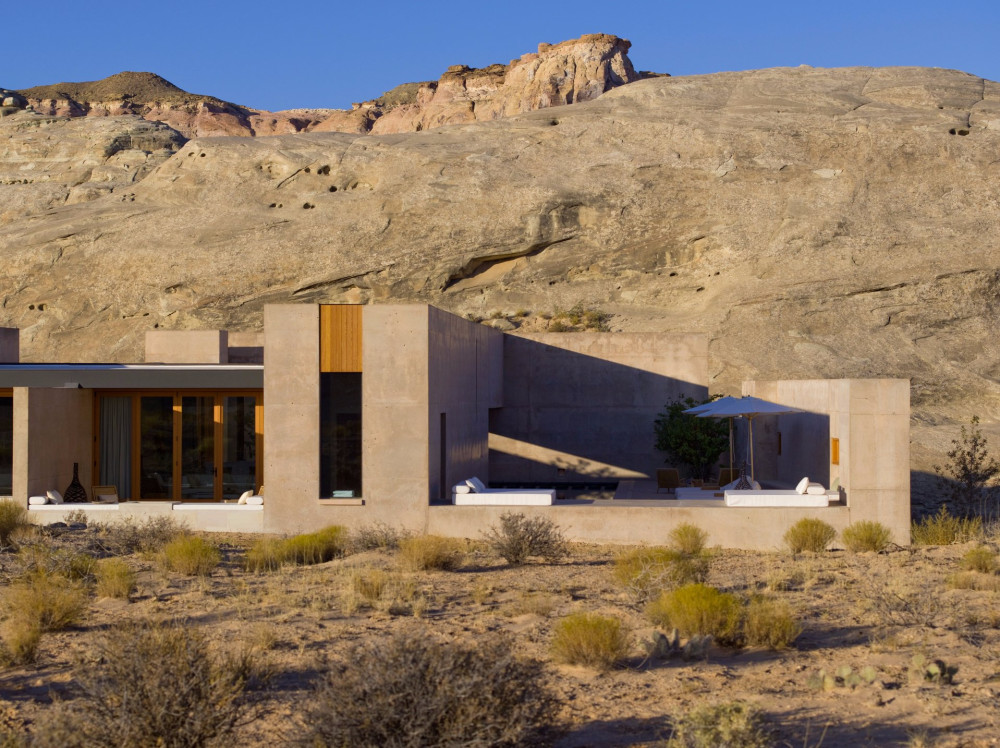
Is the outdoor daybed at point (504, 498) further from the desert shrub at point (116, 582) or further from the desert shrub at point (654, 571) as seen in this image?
the desert shrub at point (116, 582)

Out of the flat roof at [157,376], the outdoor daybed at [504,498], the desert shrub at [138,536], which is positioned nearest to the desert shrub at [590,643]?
the outdoor daybed at [504,498]

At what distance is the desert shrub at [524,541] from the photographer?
1350 cm

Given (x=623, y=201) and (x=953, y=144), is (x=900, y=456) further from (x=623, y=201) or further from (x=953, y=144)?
(x=953, y=144)

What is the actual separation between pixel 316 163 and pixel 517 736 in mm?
40975

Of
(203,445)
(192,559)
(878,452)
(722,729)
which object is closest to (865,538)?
(878,452)

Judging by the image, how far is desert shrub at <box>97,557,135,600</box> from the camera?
35.8ft

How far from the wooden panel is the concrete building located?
0.07ft

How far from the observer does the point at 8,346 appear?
2102cm

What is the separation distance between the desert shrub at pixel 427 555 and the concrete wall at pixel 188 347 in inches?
396

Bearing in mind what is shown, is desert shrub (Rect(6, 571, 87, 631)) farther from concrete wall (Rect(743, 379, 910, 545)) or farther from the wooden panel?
concrete wall (Rect(743, 379, 910, 545))

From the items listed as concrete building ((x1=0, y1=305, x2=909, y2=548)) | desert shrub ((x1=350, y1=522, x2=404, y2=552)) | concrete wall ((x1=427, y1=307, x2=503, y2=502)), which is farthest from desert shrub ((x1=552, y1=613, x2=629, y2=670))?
concrete wall ((x1=427, y1=307, x2=503, y2=502))

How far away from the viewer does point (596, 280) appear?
134 feet

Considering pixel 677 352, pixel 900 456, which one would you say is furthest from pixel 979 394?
pixel 900 456

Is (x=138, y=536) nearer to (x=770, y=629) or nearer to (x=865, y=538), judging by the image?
(x=770, y=629)
